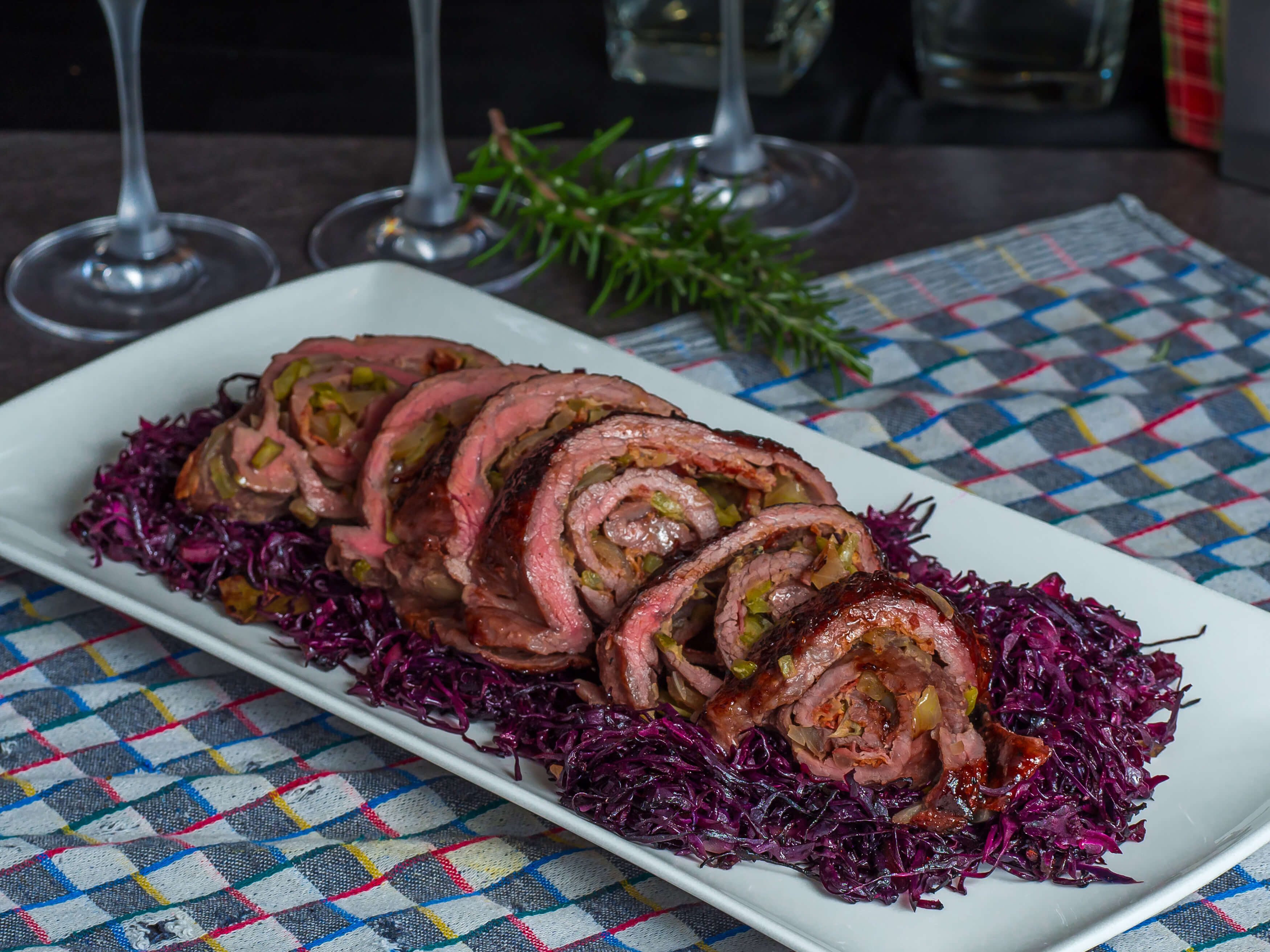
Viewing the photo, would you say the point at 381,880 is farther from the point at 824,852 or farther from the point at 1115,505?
the point at 1115,505

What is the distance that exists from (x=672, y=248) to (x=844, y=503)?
1.78 meters

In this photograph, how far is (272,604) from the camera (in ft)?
12.1

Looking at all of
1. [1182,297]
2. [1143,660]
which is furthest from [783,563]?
[1182,297]

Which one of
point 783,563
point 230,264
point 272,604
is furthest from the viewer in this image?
point 230,264

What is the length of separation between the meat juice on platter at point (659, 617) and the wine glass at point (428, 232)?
1915 millimetres

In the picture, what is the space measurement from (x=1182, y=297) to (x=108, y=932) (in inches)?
173

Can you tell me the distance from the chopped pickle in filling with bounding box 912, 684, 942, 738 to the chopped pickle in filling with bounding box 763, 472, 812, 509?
64 centimetres

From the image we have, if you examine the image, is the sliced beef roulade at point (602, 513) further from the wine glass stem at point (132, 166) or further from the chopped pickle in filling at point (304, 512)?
the wine glass stem at point (132, 166)

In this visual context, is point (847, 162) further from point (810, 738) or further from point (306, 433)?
point (810, 738)

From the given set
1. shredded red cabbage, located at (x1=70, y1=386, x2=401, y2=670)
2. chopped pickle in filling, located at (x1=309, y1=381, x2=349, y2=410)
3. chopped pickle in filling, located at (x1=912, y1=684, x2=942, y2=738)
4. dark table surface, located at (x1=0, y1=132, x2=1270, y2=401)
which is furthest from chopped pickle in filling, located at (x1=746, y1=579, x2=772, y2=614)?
dark table surface, located at (x1=0, y1=132, x2=1270, y2=401)

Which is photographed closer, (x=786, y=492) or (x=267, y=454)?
(x=786, y=492)

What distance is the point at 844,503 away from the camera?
3924 millimetres

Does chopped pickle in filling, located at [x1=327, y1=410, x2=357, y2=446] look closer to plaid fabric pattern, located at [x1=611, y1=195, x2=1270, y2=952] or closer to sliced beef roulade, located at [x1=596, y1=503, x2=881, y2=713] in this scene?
sliced beef roulade, located at [x1=596, y1=503, x2=881, y2=713]

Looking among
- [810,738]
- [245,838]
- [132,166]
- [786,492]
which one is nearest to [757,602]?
[810,738]
